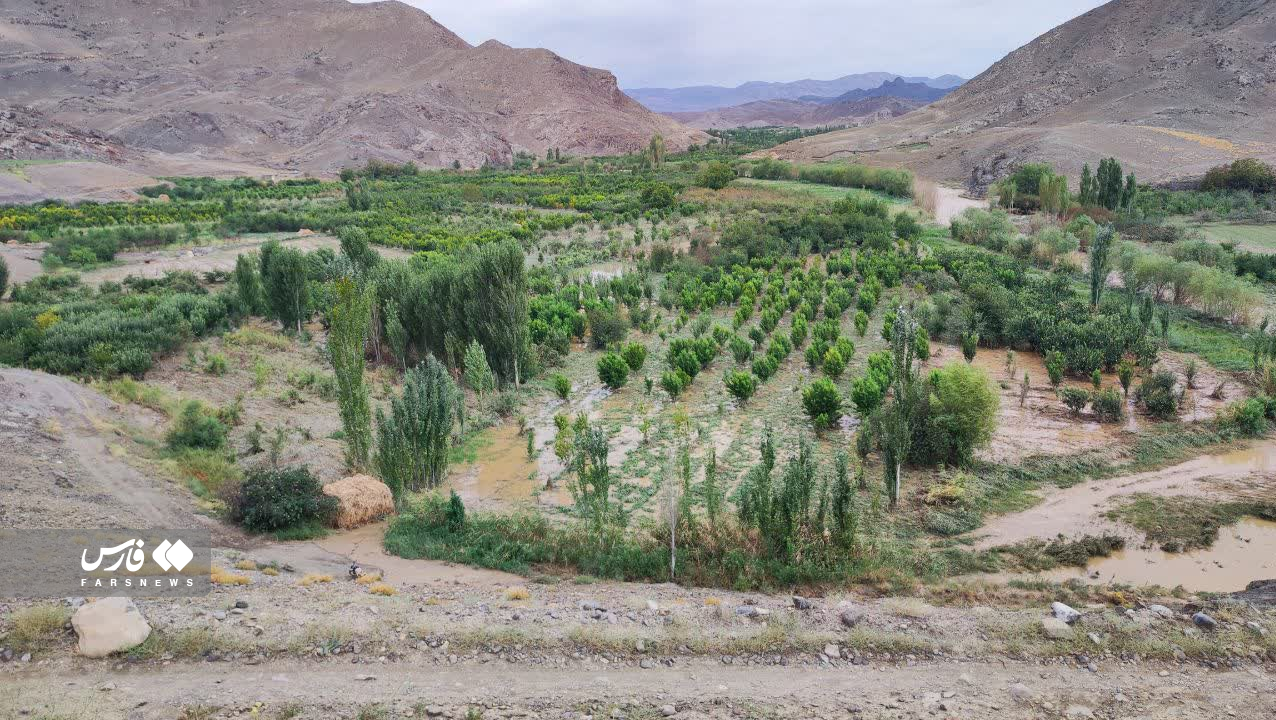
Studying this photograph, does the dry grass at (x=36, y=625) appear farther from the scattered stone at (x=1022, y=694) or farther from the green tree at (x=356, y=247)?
the green tree at (x=356, y=247)

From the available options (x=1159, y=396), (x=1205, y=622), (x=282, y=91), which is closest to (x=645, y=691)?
(x=1205, y=622)

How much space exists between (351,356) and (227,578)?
3.67 metres

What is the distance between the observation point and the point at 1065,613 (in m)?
8.20

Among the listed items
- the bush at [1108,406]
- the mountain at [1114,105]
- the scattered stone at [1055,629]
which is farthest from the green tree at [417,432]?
the mountain at [1114,105]

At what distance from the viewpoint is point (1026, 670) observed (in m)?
7.38

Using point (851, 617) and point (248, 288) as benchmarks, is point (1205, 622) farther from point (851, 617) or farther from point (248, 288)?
point (248, 288)

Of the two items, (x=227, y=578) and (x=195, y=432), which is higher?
(x=195, y=432)

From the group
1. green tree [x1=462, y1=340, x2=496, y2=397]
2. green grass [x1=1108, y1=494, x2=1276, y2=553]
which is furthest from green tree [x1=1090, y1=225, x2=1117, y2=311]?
green tree [x1=462, y1=340, x2=496, y2=397]

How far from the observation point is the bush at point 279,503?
10.4 m

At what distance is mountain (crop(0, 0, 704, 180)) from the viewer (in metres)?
77.4

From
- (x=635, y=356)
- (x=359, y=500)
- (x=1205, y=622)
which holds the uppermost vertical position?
(x=635, y=356)

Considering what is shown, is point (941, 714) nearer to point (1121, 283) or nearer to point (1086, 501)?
point (1086, 501)

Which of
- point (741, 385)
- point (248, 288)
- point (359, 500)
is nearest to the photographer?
point (359, 500)
